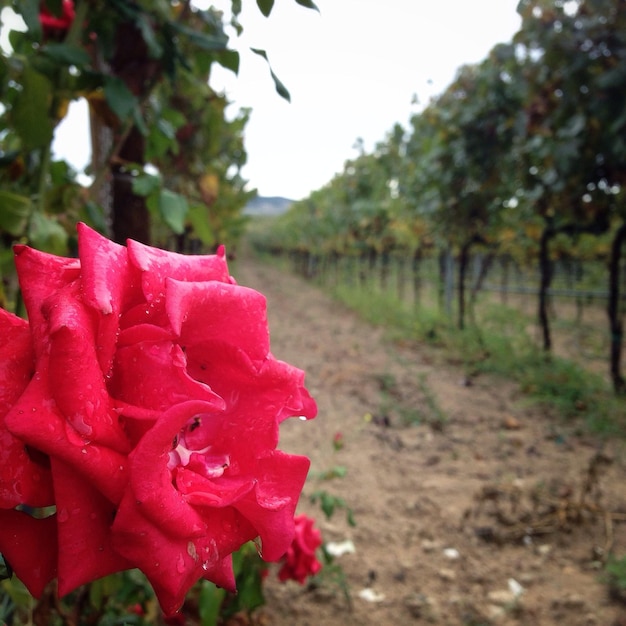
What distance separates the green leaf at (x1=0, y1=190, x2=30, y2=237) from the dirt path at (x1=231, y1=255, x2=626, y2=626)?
1.19 m

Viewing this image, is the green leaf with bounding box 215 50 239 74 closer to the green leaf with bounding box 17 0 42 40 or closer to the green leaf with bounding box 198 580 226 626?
the green leaf with bounding box 17 0 42 40

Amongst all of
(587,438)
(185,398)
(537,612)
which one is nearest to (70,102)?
(185,398)

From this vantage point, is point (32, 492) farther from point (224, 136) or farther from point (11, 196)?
point (224, 136)

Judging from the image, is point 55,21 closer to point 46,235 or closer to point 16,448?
point 46,235

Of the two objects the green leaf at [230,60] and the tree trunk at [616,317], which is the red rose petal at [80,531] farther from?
the tree trunk at [616,317]

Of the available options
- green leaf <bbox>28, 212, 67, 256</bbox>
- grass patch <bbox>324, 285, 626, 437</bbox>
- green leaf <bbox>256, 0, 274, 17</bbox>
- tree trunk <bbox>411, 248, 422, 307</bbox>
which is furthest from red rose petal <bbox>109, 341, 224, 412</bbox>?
tree trunk <bbox>411, 248, 422, 307</bbox>

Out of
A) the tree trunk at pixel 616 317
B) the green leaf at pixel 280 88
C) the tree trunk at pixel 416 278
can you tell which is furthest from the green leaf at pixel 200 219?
the tree trunk at pixel 416 278

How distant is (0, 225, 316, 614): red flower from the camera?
0.32m

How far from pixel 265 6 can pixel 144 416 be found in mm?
533

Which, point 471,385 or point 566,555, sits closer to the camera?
point 566,555

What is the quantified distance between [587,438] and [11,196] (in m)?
3.87

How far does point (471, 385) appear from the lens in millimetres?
5320

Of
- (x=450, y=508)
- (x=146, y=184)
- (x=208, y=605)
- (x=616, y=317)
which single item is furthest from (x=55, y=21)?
(x=616, y=317)

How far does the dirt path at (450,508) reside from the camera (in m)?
1.97
